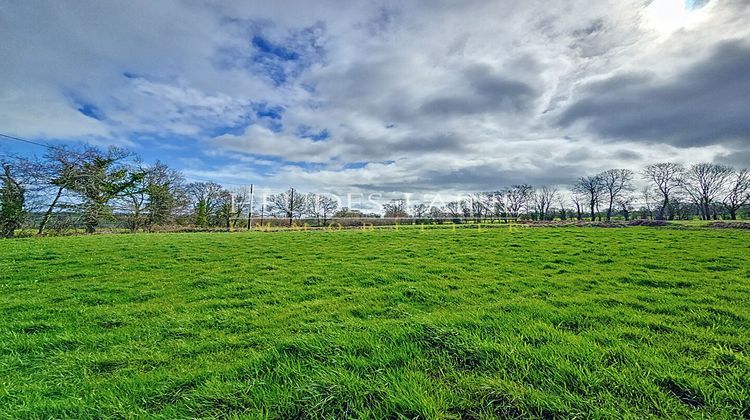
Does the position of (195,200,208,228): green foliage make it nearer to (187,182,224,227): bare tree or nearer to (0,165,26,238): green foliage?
(187,182,224,227): bare tree

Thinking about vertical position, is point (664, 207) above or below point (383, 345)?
above

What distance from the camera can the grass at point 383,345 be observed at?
8.17 feet

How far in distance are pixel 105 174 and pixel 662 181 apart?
9616 centimetres

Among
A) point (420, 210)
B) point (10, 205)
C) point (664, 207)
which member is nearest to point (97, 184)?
point (10, 205)

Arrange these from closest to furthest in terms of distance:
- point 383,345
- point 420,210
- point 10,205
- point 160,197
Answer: point 383,345, point 10,205, point 160,197, point 420,210

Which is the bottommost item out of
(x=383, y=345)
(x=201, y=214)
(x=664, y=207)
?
(x=383, y=345)

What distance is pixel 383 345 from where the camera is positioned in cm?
340

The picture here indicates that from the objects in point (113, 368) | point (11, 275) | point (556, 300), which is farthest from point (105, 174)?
point (556, 300)

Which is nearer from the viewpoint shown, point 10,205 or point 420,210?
point 10,205

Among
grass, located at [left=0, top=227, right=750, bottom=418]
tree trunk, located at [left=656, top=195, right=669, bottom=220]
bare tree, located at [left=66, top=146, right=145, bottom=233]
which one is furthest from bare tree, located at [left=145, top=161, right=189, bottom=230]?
tree trunk, located at [left=656, top=195, right=669, bottom=220]

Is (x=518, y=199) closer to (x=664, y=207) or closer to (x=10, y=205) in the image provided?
(x=664, y=207)

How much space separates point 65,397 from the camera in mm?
2855

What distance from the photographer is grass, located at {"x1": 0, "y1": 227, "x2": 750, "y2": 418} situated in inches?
98.0

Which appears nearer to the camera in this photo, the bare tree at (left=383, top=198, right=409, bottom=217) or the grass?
the grass
